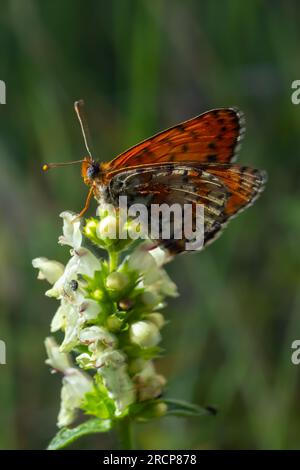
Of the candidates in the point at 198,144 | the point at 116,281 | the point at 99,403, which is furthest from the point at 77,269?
the point at 198,144

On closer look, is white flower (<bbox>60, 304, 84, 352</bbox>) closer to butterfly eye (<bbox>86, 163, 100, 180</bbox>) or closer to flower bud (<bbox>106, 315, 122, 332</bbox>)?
flower bud (<bbox>106, 315, 122, 332</bbox>)

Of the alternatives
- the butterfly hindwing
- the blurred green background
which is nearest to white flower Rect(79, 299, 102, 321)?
the butterfly hindwing

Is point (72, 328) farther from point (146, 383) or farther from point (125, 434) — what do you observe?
point (125, 434)

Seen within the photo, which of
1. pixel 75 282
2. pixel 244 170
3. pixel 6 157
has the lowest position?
pixel 75 282

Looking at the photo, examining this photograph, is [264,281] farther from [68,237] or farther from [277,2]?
[68,237]

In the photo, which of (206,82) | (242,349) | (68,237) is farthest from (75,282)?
(206,82)
